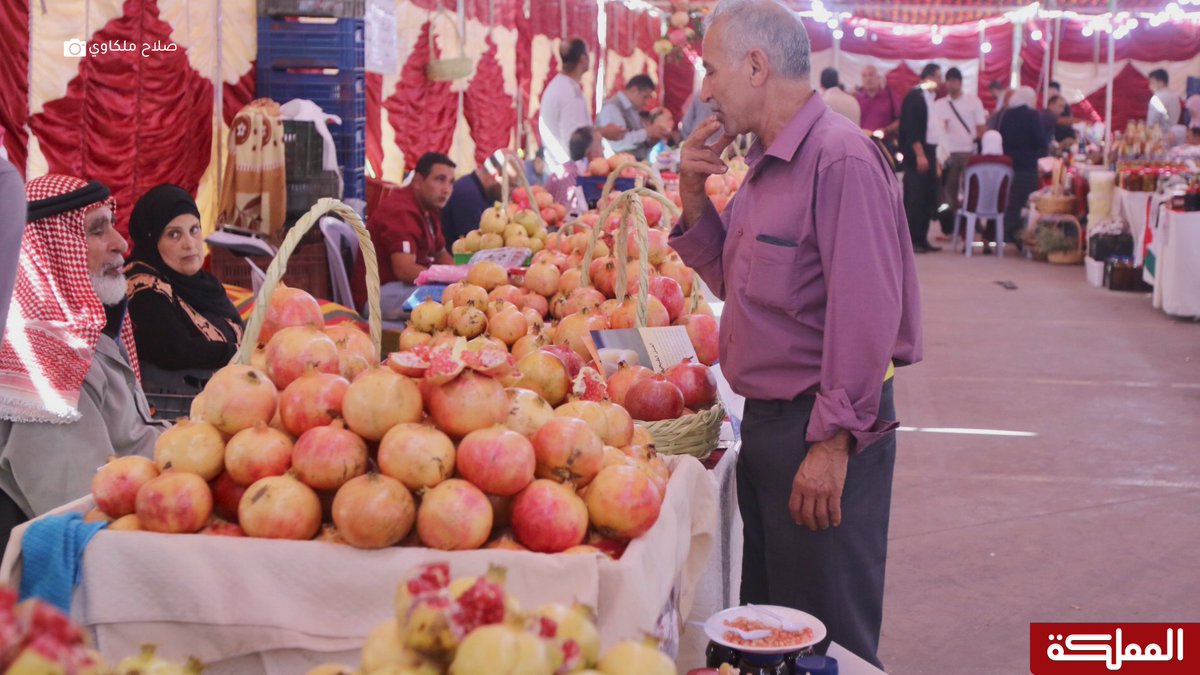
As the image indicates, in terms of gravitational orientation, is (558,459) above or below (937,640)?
above

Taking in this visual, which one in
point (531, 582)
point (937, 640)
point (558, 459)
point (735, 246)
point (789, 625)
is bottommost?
point (937, 640)

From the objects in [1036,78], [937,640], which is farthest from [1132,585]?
[1036,78]

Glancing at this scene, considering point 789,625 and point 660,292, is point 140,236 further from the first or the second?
point 789,625

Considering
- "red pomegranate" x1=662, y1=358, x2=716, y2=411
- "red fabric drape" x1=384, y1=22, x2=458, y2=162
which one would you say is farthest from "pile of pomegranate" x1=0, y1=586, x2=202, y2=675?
"red fabric drape" x1=384, y1=22, x2=458, y2=162

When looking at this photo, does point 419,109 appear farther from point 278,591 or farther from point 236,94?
point 278,591

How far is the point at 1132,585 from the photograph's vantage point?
4.05 meters

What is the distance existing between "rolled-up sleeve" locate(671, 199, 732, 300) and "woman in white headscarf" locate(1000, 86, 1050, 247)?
12.5 m

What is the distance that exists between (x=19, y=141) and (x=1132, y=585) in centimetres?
591

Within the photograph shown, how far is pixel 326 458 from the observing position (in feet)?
5.69

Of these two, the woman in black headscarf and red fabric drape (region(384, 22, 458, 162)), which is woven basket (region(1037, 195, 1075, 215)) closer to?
red fabric drape (region(384, 22, 458, 162))

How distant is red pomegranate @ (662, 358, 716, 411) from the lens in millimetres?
2674

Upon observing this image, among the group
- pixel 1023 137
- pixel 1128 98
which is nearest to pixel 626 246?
pixel 1023 137

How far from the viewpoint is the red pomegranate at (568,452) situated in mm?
1807

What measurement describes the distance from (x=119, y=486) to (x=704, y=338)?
1.70m
